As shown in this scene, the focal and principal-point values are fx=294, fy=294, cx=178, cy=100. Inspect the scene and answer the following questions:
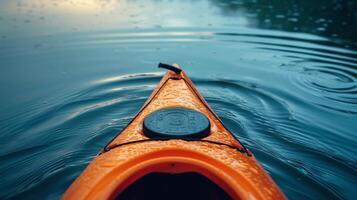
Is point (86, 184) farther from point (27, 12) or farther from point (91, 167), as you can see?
point (27, 12)

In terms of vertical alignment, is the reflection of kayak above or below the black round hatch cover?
below

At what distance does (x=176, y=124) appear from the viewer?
8.77 ft

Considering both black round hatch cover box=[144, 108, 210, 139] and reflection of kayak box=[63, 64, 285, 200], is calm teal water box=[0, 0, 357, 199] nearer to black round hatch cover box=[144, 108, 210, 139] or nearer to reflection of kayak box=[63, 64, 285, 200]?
reflection of kayak box=[63, 64, 285, 200]

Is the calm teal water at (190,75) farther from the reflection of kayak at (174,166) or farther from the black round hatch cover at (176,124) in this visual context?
the black round hatch cover at (176,124)

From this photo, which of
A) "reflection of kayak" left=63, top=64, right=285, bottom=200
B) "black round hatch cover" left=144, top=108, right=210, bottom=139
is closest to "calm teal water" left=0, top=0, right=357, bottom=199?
"reflection of kayak" left=63, top=64, right=285, bottom=200

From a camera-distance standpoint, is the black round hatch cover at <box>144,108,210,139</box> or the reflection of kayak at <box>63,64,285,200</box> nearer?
the reflection of kayak at <box>63,64,285,200</box>

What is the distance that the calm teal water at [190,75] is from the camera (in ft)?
12.2

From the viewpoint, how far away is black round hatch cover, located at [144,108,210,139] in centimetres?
252

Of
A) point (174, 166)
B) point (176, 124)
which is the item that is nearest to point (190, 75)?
point (176, 124)

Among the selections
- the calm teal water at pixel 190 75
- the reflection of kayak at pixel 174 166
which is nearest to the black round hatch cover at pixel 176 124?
the reflection of kayak at pixel 174 166

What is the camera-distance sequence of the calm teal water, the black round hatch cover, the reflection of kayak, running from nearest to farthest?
the reflection of kayak, the black round hatch cover, the calm teal water

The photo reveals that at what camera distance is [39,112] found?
16.0 ft

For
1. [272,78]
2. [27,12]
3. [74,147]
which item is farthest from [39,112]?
[27,12]

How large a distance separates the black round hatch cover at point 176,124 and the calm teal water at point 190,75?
1413 mm
